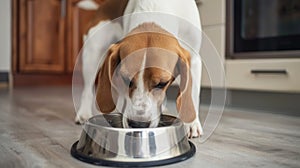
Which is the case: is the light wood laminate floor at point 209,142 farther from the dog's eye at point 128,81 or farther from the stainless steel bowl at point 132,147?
the dog's eye at point 128,81

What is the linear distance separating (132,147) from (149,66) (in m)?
0.18

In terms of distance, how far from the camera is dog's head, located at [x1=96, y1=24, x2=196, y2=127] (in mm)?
715

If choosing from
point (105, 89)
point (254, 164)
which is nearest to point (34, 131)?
point (105, 89)

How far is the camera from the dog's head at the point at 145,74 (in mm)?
715

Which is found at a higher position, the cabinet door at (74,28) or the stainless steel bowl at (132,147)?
the cabinet door at (74,28)

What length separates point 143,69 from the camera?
710mm

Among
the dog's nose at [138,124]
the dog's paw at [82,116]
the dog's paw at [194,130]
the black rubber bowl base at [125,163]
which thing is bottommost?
the dog's paw at [82,116]

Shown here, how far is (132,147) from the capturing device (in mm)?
711

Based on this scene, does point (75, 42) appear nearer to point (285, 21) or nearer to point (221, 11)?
point (221, 11)

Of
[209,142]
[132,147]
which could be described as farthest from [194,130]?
[132,147]

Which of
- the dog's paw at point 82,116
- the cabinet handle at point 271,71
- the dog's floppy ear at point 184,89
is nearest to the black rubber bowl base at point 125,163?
the dog's floppy ear at point 184,89

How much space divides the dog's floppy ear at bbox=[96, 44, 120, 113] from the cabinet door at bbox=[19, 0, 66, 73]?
2.62 metres

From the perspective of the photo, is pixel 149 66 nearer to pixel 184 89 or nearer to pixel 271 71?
Result: pixel 184 89

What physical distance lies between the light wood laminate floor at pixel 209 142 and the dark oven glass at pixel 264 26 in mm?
Answer: 358
